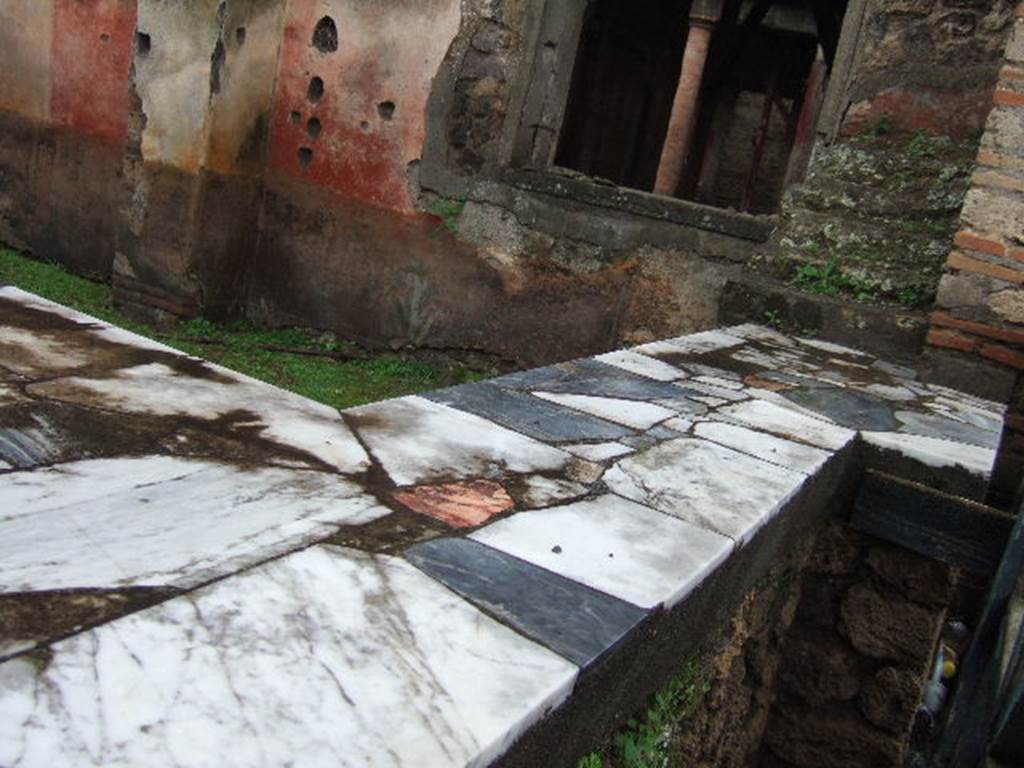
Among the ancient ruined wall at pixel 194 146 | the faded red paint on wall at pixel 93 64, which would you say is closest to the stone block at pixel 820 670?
the ancient ruined wall at pixel 194 146

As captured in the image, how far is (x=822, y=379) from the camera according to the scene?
10.2 feet

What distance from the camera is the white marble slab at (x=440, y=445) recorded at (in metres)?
1.61

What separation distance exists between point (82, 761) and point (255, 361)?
455 cm

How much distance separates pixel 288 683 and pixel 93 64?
6.44 m

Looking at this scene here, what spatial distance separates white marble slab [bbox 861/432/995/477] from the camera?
2404 mm

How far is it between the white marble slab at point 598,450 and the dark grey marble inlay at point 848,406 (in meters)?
0.92

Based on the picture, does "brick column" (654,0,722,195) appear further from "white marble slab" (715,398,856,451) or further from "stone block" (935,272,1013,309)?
"white marble slab" (715,398,856,451)

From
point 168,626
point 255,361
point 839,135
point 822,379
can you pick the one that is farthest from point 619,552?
point 255,361

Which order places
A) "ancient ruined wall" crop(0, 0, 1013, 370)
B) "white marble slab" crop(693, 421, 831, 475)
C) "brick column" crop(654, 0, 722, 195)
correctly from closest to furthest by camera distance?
"white marble slab" crop(693, 421, 831, 475) → "ancient ruined wall" crop(0, 0, 1013, 370) → "brick column" crop(654, 0, 722, 195)

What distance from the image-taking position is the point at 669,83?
38.5 ft

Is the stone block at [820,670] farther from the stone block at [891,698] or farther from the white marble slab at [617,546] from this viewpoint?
the white marble slab at [617,546]

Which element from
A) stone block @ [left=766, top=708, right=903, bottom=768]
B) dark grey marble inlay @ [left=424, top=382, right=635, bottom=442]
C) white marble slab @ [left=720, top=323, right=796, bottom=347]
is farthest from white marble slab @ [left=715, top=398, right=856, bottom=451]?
white marble slab @ [left=720, top=323, right=796, bottom=347]

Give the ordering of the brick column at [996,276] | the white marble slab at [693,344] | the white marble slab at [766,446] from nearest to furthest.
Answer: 1. the white marble slab at [766,446]
2. the white marble slab at [693,344]
3. the brick column at [996,276]

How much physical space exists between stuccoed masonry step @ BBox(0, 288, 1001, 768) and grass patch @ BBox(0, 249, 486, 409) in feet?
8.70
